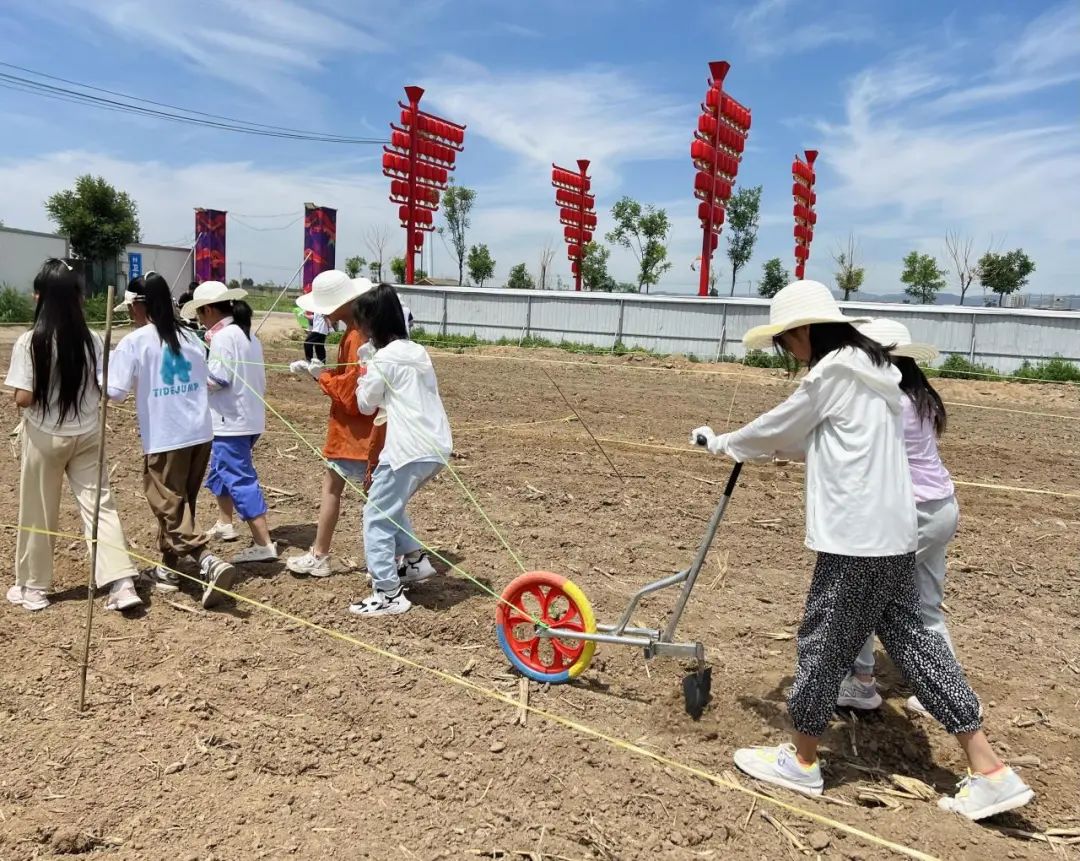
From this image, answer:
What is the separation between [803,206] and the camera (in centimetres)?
3291

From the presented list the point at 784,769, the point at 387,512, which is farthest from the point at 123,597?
the point at 784,769

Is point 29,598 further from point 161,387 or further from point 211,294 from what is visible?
point 211,294

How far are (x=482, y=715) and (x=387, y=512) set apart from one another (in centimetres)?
126

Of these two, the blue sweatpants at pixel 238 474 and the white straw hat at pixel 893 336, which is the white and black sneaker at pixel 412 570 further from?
the white straw hat at pixel 893 336

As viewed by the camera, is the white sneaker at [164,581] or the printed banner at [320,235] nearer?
the white sneaker at [164,581]

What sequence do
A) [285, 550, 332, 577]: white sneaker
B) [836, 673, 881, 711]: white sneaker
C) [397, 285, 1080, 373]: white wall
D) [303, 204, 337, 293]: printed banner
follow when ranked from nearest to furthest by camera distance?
1. [836, 673, 881, 711]: white sneaker
2. [285, 550, 332, 577]: white sneaker
3. [397, 285, 1080, 373]: white wall
4. [303, 204, 337, 293]: printed banner

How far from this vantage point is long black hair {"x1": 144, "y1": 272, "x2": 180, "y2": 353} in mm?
4137

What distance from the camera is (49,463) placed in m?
4.04

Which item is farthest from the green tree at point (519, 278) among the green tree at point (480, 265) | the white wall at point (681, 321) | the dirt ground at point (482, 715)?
the dirt ground at point (482, 715)

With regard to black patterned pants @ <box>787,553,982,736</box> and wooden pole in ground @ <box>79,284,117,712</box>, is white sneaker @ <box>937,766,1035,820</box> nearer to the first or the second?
black patterned pants @ <box>787,553,982,736</box>

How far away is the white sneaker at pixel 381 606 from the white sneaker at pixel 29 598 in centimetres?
160

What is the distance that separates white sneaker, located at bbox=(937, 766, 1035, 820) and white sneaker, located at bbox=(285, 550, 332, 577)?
3.36 meters

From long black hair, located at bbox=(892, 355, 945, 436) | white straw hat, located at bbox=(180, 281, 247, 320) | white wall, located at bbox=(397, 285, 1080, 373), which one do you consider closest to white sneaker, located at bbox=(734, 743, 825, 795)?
long black hair, located at bbox=(892, 355, 945, 436)

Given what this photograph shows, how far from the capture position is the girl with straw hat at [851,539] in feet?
8.60
